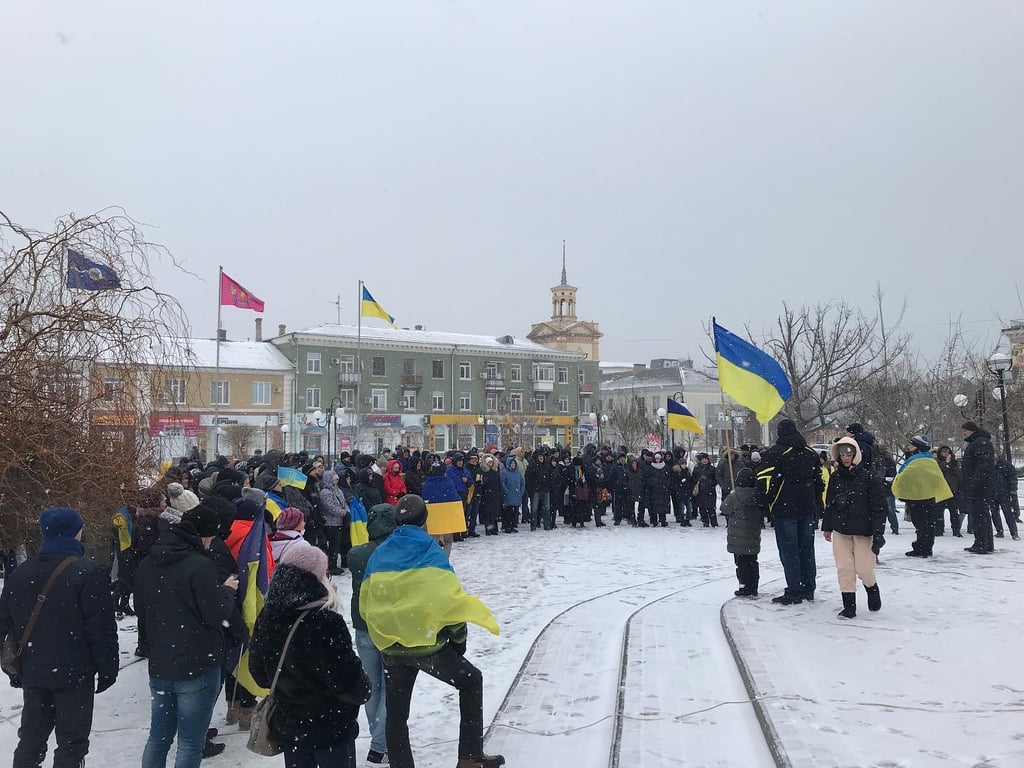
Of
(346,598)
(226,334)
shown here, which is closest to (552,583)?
(346,598)

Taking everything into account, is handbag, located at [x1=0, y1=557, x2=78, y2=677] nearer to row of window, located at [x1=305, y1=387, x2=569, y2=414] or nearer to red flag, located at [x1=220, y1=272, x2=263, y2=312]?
red flag, located at [x1=220, y1=272, x2=263, y2=312]

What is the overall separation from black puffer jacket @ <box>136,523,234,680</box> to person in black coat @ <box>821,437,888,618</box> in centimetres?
600

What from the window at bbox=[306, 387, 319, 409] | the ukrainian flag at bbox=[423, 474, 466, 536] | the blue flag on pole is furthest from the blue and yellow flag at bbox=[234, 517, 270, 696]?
the window at bbox=[306, 387, 319, 409]

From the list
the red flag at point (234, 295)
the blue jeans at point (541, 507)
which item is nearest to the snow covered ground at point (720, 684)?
the blue jeans at point (541, 507)

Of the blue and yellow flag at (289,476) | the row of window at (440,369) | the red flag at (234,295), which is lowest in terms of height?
the blue and yellow flag at (289,476)

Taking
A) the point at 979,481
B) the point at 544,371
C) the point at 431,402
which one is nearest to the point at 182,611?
the point at 979,481

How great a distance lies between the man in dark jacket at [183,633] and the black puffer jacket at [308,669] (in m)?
0.63

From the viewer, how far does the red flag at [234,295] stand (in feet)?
90.5

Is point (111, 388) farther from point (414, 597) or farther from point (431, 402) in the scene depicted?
point (431, 402)

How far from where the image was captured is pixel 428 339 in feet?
210

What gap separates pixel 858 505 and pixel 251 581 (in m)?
5.70

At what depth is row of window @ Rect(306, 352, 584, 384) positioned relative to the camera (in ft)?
190

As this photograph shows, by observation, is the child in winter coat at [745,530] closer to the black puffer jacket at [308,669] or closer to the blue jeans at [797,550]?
the blue jeans at [797,550]

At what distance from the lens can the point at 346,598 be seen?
9633mm
